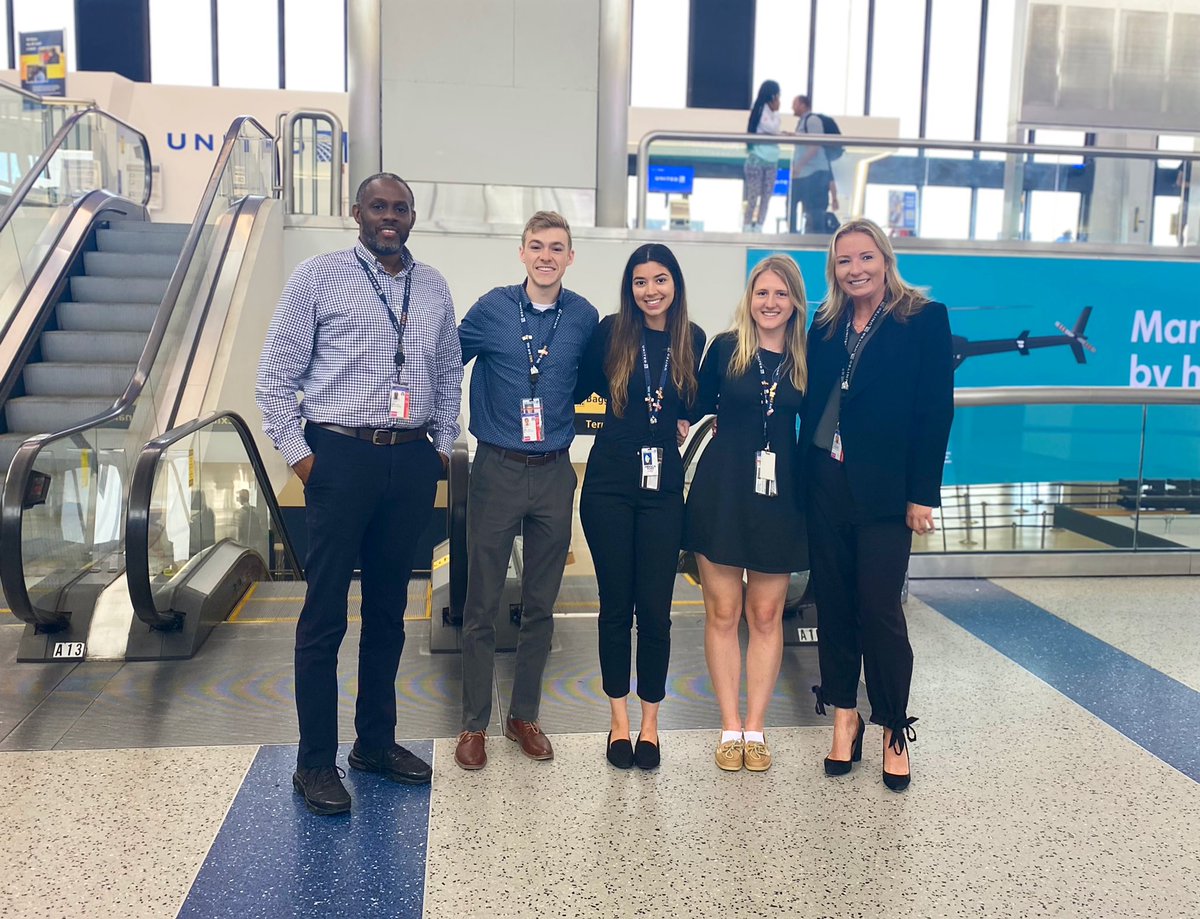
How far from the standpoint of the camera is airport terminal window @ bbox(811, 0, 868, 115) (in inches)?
761

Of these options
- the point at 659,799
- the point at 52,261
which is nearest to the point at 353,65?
the point at 52,261

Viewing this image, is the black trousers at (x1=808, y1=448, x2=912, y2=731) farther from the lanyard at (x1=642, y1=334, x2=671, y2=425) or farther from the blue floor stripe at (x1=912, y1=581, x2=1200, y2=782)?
the blue floor stripe at (x1=912, y1=581, x2=1200, y2=782)

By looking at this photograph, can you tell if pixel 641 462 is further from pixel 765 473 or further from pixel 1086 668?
pixel 1086 668

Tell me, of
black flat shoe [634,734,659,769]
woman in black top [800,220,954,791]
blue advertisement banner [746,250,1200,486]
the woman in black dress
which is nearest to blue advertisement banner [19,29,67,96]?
blue advertisement banner [746,250,1200,486]

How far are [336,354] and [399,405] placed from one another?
23 cm

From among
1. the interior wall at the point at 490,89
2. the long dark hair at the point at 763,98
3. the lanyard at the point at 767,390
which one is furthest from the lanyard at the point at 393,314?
the long dark hair at the point at 763,98

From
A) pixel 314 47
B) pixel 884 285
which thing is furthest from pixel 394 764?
pixel 314 47

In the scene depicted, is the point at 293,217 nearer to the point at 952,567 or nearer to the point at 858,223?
the point at 952,567

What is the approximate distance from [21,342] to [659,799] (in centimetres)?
636

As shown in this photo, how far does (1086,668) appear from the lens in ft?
13.9

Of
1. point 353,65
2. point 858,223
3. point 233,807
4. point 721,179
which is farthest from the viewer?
point 721,179

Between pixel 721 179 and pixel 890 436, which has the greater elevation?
pixel 721 179

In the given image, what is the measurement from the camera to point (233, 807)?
290 cm

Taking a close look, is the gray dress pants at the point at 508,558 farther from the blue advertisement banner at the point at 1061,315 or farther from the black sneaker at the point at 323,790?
the blue advertisement banner at the point at 1061,315
